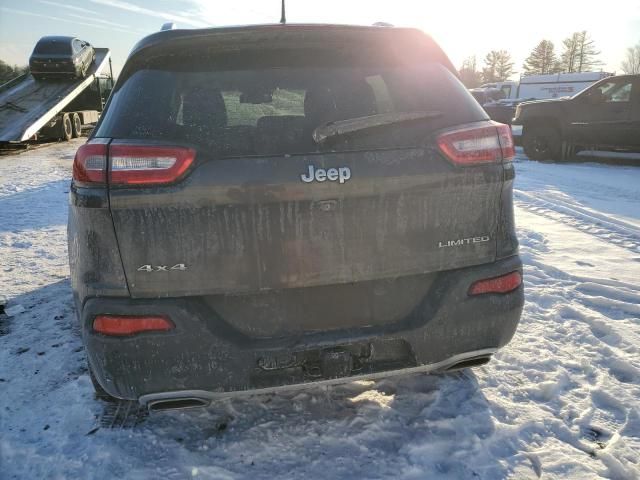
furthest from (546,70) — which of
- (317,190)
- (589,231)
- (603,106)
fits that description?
(317,190)

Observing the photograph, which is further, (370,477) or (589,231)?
(589,231)

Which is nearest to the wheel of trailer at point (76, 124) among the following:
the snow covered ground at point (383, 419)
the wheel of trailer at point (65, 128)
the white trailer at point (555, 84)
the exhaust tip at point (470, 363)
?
the wheel of trailer at point (65, 128)

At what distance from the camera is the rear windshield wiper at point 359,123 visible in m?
1.90

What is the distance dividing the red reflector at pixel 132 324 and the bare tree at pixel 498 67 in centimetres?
8716

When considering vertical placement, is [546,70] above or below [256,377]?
above

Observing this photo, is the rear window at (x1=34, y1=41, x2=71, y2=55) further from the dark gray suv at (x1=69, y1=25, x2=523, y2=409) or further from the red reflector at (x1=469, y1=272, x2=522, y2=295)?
the red reflector at (x1=469, y1=272, x2=522, y2=295)

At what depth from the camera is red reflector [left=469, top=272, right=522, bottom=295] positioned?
6.86ft

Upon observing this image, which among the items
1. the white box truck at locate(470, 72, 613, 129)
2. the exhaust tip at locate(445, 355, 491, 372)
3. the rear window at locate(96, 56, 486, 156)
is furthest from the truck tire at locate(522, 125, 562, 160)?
the white box truck at locate(470, 72, 613, 129)

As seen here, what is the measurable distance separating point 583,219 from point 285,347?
5.69m

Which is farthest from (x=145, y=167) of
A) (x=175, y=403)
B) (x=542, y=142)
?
(x=542, y=142)

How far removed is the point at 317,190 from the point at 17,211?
6759 millimetres

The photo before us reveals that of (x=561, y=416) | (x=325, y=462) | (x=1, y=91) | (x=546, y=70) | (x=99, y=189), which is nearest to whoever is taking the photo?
(x=99, y=189)

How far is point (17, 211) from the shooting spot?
6980mm

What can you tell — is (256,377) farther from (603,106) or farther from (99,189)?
(603,106)
